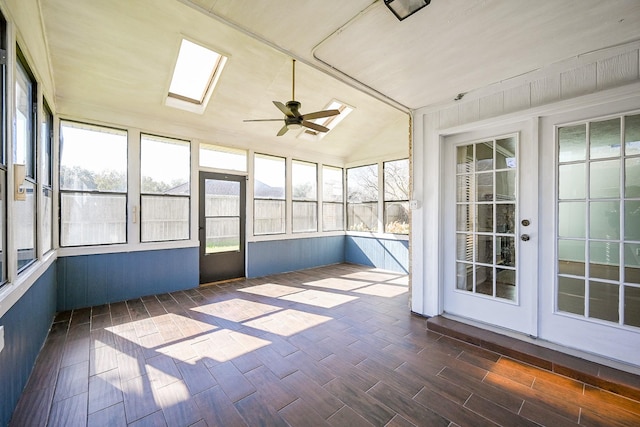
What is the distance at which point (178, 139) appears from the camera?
4602 mm

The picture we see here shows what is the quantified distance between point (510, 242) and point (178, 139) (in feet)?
16.4

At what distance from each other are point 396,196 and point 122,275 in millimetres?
5305

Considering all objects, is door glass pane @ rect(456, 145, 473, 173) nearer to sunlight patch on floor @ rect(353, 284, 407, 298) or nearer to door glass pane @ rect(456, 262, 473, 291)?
door glass pane @ rect(456, 262, 473, 291)

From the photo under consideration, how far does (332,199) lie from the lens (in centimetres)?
699

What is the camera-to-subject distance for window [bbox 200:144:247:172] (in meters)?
4.91

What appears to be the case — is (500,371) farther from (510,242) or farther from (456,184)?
(456,184)

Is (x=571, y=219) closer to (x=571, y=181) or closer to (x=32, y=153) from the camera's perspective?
(x=571, y=181)

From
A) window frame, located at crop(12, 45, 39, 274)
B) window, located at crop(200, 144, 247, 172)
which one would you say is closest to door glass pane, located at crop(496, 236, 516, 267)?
window, located at crop(200, 144, 247, 172)

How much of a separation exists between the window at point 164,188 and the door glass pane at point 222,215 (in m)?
0.39

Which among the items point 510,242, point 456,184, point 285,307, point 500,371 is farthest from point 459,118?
point 285,307

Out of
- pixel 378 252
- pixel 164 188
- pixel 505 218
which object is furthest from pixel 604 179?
pixel 164 188

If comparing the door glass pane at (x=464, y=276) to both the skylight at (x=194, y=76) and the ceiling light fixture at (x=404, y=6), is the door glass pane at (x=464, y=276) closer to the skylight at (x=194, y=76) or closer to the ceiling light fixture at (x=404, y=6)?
the ceiling light fixture at (x=404, y=6)

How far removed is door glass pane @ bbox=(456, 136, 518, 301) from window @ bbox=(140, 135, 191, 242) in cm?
426

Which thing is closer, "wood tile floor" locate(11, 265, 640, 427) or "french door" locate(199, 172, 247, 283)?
"wood tile floor" locate(11, 265, 640, 427)
